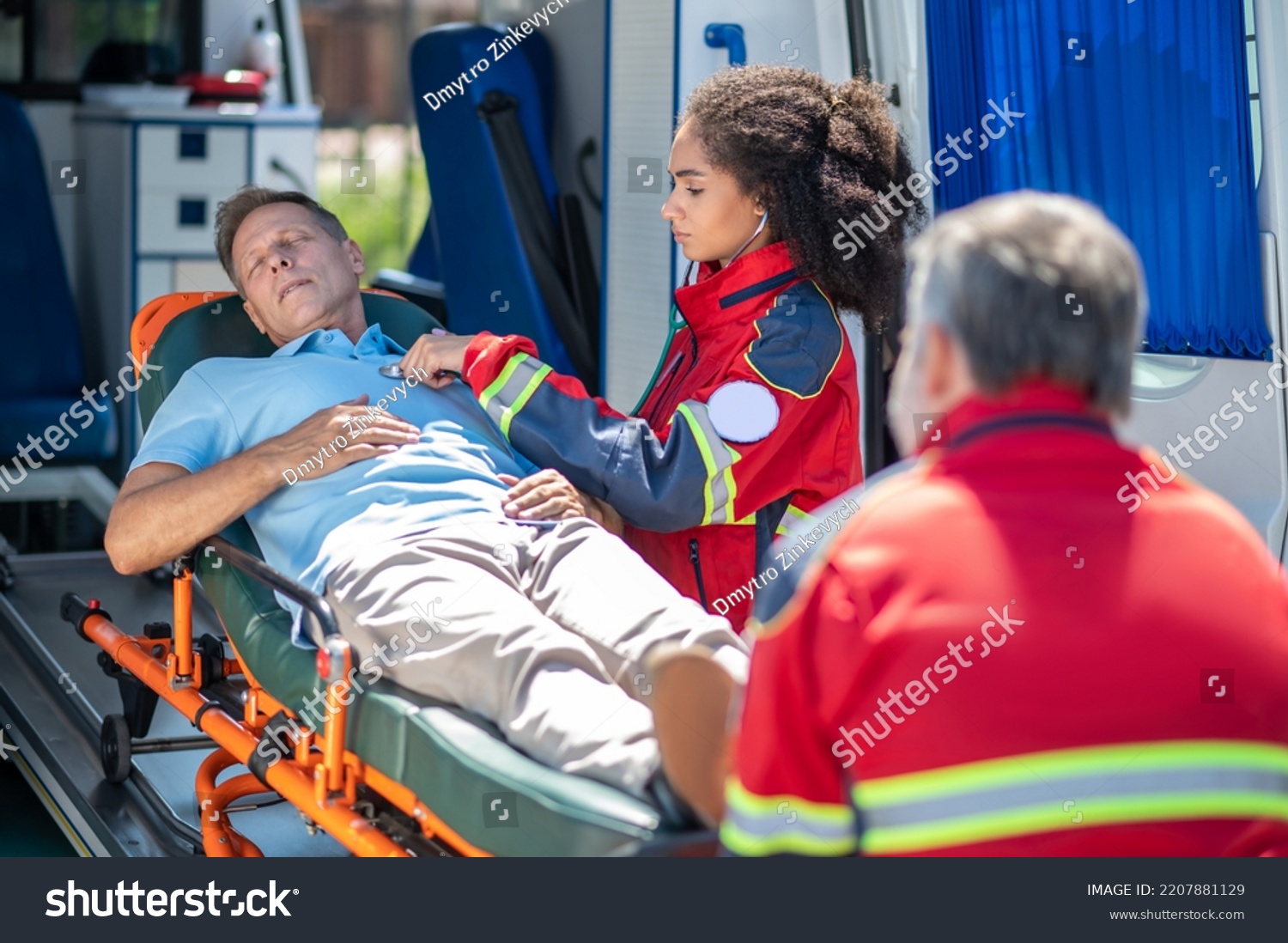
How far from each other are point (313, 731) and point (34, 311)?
3352 mm

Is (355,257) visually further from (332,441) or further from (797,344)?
(797,344)

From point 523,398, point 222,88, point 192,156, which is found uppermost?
point 222,88

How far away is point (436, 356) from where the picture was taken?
285 centimetres

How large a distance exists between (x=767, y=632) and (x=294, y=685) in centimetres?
130

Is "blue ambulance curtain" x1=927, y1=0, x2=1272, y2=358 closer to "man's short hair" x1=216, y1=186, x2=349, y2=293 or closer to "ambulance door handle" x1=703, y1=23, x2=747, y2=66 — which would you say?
"ambulance door handle" x1=703, y1=23, x2=747, y2=66

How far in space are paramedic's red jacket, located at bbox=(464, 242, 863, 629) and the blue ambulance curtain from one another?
28.7 inches

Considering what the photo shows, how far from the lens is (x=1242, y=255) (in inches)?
110

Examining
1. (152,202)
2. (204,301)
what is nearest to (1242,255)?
(204,301)

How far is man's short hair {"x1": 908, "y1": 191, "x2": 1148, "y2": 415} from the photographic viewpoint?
1398 millimetres

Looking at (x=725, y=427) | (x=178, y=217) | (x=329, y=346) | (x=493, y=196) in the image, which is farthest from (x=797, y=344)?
(x=178, y=217)

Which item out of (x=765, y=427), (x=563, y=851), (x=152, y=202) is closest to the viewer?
(x=563, y=851)

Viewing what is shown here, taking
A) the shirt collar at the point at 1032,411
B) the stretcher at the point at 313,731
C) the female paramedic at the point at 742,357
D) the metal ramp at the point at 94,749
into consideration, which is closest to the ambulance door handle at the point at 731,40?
the female paramedic at the point at 742,357

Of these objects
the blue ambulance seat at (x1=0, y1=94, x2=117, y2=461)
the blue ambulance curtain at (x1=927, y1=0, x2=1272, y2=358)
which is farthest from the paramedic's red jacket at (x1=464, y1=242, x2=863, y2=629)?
the blue ambulance seat at (x1=0, y1=94, x2=117, y2=461)

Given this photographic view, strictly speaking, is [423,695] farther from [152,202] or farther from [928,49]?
[152,202]
